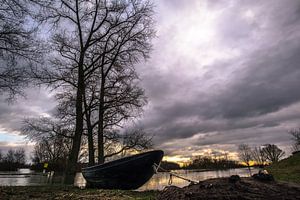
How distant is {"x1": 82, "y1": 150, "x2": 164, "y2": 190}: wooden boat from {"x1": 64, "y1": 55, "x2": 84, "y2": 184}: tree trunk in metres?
2.89

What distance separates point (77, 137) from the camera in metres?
13.5

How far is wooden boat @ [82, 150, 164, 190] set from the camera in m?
7.86

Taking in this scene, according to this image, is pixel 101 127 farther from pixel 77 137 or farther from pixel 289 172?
pixel 289 172

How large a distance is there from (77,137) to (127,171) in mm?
6119

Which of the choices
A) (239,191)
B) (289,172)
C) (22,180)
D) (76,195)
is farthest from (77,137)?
(239,191)

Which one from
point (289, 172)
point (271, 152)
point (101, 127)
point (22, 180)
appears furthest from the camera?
point (271, 152)

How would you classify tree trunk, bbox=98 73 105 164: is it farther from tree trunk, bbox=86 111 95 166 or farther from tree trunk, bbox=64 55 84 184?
tree trunk, bbox=64 55 84 184

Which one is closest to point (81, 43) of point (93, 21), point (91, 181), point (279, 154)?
point (93, 21)

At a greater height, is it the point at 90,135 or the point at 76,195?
the point at 90,135

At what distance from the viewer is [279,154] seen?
72.5 meters

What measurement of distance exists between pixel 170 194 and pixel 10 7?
8.01 m

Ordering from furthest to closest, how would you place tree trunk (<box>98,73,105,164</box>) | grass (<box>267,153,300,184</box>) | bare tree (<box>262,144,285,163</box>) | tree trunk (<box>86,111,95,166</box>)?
bare tree (<box>262,144,285,163</box>), tree trunk (<box>86,111,95,166</box>), tree trunk (<box>98,73,105,164</box>), grass (<box>267,153,300,184</box>)

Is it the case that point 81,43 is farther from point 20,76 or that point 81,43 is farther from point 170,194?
point 170,194

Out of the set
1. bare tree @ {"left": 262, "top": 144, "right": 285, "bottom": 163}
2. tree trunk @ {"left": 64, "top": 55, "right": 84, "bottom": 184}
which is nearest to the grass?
tree trunk @ {"left": 64, "top": 55, "right": 84, "bottom": 184}
